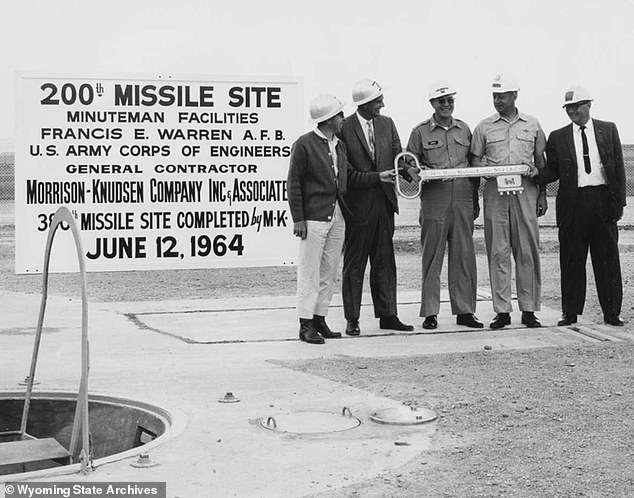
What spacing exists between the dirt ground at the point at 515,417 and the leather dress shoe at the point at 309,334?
742mm

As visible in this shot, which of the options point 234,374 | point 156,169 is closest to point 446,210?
point 156,169

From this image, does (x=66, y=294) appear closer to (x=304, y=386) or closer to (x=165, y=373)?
(x=165, y=373)

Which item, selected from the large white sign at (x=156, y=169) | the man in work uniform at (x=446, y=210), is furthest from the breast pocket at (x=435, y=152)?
the large white sign at (x=156, y=169)

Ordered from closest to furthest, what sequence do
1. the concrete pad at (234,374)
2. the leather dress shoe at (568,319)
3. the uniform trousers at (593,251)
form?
the concrete pad at (234,374), the uniform trousers at (593,251), the leather dress shoe at (568,319)

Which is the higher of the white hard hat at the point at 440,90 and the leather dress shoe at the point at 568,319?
the white hard hat at the point at 440,90

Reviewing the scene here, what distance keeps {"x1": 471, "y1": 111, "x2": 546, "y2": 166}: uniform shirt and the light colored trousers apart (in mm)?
1458

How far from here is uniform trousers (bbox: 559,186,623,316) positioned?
10391 millimetres

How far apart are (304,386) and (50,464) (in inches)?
69.9

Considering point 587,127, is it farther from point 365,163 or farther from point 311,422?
point 311,422

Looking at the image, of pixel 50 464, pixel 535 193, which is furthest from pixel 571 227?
pixel 50 464

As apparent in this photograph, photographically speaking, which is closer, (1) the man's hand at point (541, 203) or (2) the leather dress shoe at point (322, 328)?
(2) the leather dress shoe at point (322, 328)

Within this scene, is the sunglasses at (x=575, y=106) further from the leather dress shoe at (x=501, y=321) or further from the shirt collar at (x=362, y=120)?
the leather dress shoe at (x=501, y=321)

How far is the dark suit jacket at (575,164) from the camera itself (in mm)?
10328

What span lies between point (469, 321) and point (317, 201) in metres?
1.83
